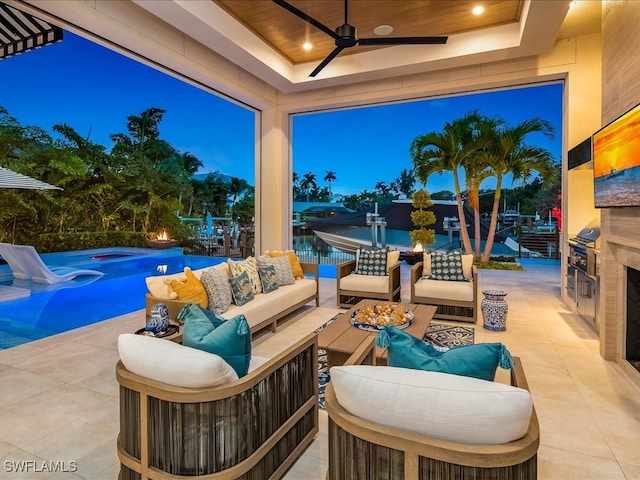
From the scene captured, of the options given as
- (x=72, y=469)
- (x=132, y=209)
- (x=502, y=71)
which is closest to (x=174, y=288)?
(x=72, y=469)

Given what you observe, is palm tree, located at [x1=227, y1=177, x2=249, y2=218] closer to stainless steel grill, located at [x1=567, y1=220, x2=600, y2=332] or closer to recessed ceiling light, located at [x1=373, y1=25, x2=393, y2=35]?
recessed ceiling light, located at [x1=373, y1=25, x2=393, y2=35]

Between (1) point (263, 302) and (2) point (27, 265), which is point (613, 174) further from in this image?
(2) point (27, 265)

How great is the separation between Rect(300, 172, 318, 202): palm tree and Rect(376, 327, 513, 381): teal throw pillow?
9889 mm

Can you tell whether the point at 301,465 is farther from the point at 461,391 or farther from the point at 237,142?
the point at 237,142

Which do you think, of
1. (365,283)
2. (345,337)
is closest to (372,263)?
(365,283)

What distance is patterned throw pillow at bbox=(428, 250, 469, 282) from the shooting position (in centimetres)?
484

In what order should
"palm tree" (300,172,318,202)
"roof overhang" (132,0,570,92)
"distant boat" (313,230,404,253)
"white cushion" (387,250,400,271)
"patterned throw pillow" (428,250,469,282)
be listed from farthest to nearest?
"palm tree" (300,172,318,202), "distant boat" (313,230,404,253), "white cushion" (387,250,400,271), "patterned throw pillow" (428,250,469,282), "roof overhang" (132,0,570,92)

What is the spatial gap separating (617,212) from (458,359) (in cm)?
268

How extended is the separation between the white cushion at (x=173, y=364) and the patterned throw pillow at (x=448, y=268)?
152 inches

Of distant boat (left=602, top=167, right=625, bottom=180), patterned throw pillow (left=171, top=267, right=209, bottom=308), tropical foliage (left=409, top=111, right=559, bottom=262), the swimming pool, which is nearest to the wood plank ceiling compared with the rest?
distant boat (left=602, top=167, right=625, bottom=180)

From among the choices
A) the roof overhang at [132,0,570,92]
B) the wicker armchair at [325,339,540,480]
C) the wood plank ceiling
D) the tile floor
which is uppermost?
the wood plank ceiling

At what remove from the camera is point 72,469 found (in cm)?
193

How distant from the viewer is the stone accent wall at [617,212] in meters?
2.78

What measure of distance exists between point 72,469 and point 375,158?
11.3 metres
